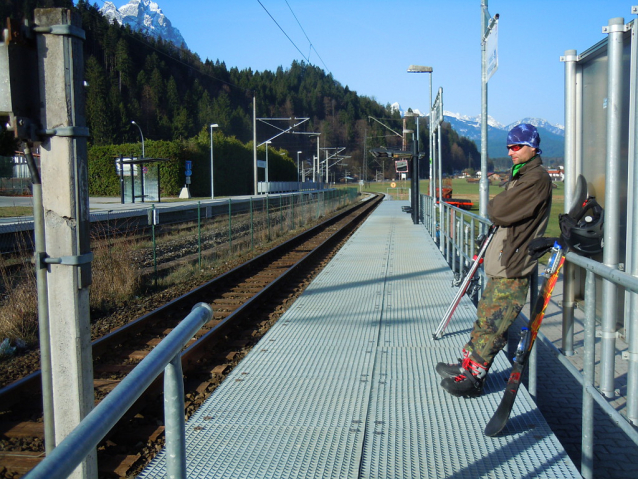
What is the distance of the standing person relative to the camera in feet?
13.2

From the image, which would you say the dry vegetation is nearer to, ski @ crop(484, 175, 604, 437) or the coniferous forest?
ski @ crop(484, 175, 604, 437)

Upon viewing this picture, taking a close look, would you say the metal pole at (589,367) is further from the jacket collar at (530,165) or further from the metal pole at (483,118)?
the metal pole at (483,118)

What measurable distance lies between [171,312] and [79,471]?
5.97m

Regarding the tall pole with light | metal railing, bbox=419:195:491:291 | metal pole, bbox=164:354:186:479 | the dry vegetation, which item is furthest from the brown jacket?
the dry vegetation

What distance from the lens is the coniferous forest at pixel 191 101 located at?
2942 inches

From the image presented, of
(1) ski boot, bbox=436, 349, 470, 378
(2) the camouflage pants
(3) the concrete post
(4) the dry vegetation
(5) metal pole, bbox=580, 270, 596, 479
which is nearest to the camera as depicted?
(3) the concrete post

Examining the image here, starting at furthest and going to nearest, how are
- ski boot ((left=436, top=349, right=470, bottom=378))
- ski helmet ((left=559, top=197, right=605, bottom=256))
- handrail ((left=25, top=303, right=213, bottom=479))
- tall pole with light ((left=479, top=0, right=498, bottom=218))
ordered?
tall pole with light ((left=479, top=0, right=498, bottom=218)), ski boot ((left=436, top=349, right=470, bottom=378)), ski helmet ((left=559, top=197, right=605, bottom=256)), handrail ((left=25, top=303, right=213, bottom=479))

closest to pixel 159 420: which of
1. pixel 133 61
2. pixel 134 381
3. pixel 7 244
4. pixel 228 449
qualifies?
pixel 228 449

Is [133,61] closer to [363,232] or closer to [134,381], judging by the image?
[363,232]

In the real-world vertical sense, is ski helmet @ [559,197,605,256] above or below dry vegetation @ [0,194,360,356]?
above

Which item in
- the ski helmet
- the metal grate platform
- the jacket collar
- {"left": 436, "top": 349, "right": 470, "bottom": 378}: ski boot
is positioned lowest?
the metal grate platform

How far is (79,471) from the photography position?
2674 mm

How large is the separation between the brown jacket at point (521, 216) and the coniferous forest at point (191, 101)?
46541 mm

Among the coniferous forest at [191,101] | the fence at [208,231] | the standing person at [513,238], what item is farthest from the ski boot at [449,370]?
the coniferous forest at [191,101]
